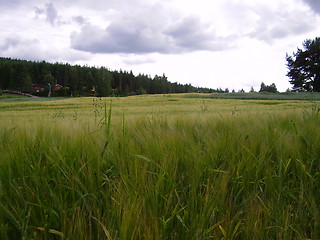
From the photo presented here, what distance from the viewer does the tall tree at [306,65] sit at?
37.5 meters

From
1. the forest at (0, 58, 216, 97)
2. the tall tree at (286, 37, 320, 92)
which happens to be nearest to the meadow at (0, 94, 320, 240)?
the tall tree at (286, 37, 320, 92)

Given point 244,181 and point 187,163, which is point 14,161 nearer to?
point 187,163

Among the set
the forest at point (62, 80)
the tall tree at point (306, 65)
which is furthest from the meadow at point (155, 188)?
the forest at point (62, 80)

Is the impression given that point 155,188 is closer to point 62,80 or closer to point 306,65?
point 306,65

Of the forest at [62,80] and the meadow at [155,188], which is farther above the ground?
the forest at [62,80]

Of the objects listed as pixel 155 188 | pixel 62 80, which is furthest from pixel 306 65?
pixel 62 80

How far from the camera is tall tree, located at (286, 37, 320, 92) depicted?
37500mm

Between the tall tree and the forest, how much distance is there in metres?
43.0

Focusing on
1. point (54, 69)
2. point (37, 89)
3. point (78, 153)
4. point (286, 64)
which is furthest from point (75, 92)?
point (78, 153)

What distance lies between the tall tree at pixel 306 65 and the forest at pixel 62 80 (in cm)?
4303

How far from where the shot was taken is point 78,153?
1115mm

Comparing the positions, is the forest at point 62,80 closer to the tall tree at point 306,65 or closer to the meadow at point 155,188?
the tall tree at point 306,65

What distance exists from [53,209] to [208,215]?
0.53 m

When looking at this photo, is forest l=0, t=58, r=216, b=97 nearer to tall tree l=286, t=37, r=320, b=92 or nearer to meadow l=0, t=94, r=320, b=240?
tall tree l=286, t=37, r=320, b=92
